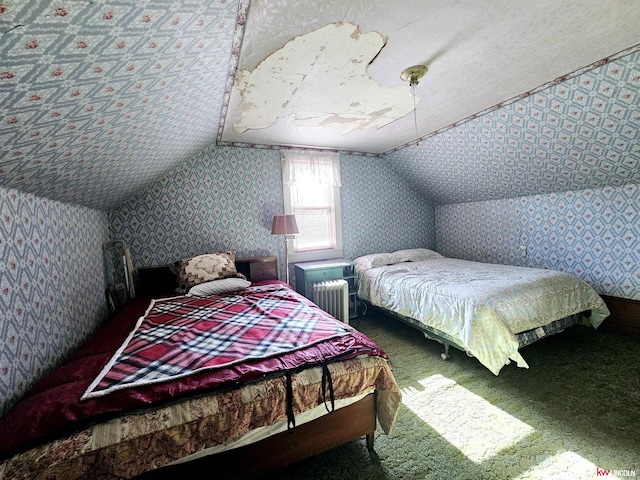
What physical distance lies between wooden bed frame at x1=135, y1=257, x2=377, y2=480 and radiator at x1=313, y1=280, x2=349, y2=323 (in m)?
1.75

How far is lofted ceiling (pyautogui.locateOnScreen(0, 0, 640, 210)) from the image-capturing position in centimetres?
87

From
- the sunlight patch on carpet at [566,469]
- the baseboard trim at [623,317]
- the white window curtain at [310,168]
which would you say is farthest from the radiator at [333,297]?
the baseboard trim at [623,317]

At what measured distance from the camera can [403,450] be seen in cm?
159

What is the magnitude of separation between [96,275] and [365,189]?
340cm

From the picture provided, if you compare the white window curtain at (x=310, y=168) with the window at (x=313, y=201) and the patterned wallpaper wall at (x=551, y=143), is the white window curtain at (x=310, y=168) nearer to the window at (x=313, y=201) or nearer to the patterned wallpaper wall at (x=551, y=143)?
the window at (x=313, y=201)

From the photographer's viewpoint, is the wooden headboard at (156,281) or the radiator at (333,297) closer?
the wooden headboard at (156,281)

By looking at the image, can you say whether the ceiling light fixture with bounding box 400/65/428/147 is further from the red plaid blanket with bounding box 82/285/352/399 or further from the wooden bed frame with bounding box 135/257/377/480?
the wooden bed frame with bounding box 135/257/377/480

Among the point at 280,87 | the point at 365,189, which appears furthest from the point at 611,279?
the point at 280,87

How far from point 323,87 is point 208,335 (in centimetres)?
199

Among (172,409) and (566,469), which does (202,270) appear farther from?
(566,469)

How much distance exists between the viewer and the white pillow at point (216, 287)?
2602mm

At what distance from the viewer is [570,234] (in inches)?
125

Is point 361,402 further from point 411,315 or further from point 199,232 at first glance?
point 199,232

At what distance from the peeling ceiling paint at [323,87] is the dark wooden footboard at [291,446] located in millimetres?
2078
